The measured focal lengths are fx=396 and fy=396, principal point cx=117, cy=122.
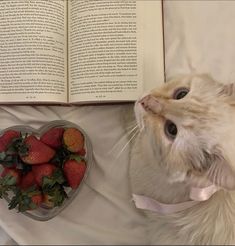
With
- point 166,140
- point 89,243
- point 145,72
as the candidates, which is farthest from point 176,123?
point 89,243

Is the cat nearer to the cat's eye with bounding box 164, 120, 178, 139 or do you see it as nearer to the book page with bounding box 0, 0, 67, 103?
the cat's eye with bounding box 164, 120, 178, 139

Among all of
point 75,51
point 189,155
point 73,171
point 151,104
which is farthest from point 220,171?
point 75,51

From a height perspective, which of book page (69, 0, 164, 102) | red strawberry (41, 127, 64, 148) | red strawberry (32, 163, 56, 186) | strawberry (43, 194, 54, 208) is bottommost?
strawberry (43, 194, 54, 208)

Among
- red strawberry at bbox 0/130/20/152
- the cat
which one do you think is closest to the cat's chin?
the cat

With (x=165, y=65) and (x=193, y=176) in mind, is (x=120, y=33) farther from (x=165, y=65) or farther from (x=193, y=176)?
(x=193, y=176)

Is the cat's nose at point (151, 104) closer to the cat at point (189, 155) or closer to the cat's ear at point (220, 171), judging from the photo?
the cat at point (189, 155)

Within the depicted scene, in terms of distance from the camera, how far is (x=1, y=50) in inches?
33.4

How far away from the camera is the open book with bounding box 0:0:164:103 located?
2.76ft

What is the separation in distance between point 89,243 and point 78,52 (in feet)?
1.34

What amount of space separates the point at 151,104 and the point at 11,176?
0.31 meters

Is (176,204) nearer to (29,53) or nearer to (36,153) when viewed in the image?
(36,153)

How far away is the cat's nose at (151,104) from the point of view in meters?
0.70

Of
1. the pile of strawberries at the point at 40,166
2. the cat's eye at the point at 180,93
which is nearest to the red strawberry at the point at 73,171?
the pile of strawberries at the point at 40,166

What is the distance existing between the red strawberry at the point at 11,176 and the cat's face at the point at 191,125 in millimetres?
268
